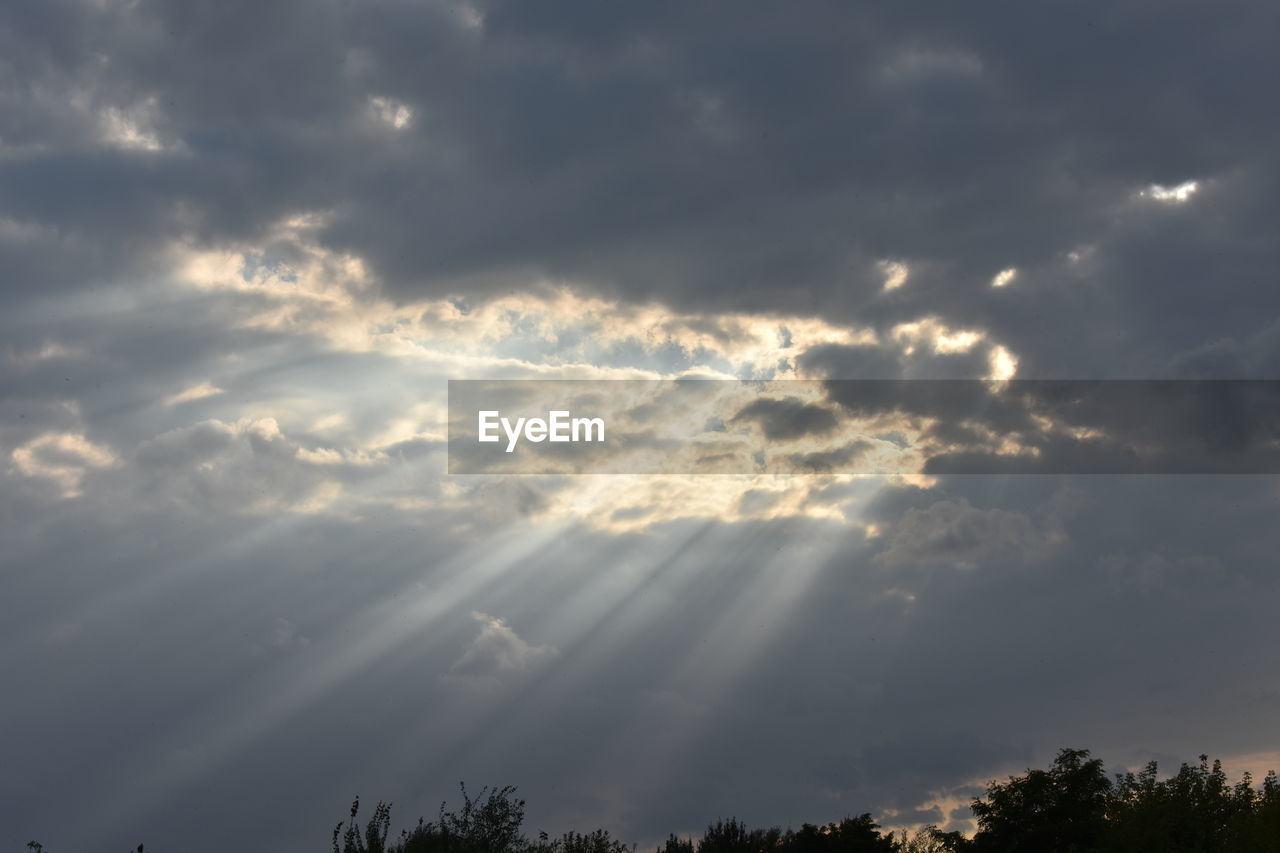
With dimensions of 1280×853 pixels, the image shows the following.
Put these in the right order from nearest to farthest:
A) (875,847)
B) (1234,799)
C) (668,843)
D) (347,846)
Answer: (347,846) → (668,843) → (875,847) → (1234,799)

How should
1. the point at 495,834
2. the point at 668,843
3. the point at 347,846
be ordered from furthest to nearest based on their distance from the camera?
the point at 668,843 < the point at 495,834 < the point at 347,846

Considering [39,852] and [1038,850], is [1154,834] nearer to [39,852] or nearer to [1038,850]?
[1038,850]

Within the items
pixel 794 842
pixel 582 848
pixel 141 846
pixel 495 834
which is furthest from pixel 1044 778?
pixel 141 846

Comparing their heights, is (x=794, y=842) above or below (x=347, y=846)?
below

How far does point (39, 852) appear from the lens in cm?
2788

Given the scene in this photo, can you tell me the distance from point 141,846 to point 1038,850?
180 ft

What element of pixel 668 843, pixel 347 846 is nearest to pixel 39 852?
pixel 347 846

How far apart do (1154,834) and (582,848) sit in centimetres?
3991

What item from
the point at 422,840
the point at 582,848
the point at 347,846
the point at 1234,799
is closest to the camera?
the point at 347,846

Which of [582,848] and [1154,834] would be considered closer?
[582,848]

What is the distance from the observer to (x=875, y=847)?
72438 mm

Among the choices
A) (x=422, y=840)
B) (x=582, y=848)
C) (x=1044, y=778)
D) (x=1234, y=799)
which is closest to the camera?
(x=422, y=840)

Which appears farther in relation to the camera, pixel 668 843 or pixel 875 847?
pixel 875 847

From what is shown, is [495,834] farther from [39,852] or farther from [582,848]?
[39,852]
